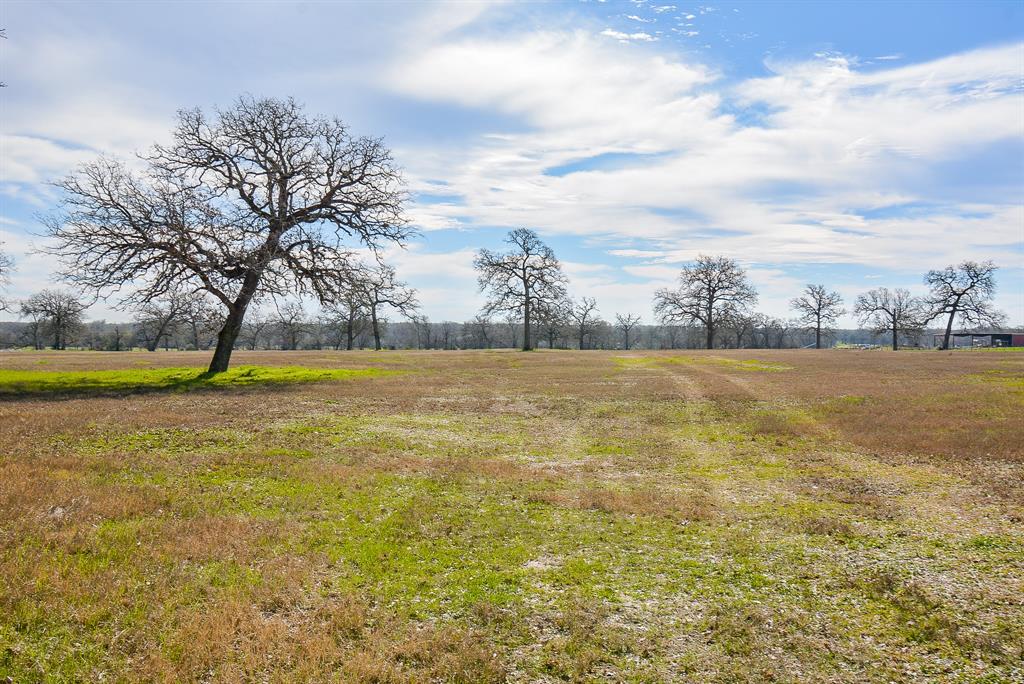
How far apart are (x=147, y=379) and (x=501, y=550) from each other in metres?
32.2

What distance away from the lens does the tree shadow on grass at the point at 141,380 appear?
1115 inches

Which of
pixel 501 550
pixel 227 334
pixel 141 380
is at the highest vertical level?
pixel 227 334

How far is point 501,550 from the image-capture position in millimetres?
10023

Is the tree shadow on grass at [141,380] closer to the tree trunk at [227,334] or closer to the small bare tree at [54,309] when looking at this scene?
the tree trunk at [227,334]

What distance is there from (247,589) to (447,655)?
10.4 ft

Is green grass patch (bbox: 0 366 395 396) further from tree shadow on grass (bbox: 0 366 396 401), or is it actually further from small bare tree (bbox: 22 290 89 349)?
small bare tree (bbox: 22 290 89 349)

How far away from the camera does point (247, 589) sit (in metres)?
8.05

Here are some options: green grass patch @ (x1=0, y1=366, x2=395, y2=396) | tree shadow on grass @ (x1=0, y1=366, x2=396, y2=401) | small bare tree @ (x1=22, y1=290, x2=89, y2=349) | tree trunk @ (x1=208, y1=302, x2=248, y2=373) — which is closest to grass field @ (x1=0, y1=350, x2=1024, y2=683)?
tree shadow on grass @ (x1=0, y1=366, x2=396, y2=401)

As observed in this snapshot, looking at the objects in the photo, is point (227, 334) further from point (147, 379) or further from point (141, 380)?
point (141, 380)

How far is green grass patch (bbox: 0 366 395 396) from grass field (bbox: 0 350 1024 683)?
7.10 m

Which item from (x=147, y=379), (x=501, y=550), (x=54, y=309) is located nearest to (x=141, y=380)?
(x=147, y=379)

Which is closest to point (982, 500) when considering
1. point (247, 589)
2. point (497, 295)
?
point (247, 589)

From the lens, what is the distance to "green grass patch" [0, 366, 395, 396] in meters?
29.3

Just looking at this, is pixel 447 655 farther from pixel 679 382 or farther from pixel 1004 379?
pixel 1004 379
